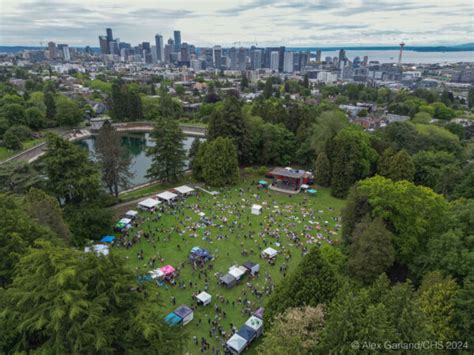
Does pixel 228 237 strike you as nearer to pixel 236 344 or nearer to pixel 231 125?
pixel 236 344

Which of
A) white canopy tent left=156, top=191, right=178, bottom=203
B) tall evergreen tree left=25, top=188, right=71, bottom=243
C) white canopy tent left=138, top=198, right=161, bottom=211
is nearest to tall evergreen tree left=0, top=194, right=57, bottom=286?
tall evergreen tree left=25, top=188, right=71, bottom=243

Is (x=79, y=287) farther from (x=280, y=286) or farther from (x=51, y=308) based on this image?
(x=280, y=286)

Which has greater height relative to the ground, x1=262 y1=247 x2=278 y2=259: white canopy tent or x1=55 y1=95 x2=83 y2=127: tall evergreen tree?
x1=55 y1=95 x2=83 y2=127: tall evergreen tree

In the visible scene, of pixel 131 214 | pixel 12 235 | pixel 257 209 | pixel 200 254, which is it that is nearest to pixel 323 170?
pixel 257 209

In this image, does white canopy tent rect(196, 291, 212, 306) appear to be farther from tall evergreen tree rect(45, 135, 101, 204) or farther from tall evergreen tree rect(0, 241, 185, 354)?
tall evergreen tree rect(45, 135, 101, 204)

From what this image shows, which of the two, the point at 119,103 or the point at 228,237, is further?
the point at 119,103

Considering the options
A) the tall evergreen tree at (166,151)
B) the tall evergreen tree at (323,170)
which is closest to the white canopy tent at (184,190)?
the tall evergreen tree at (166,151)

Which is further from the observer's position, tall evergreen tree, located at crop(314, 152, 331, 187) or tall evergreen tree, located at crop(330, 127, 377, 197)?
tall evergreen tree, located at crop(314, 152, 331, 187)
